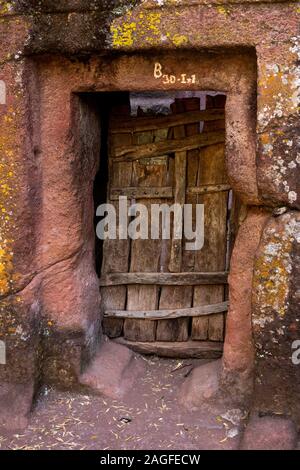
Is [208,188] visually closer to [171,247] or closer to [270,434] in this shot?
[171,247]

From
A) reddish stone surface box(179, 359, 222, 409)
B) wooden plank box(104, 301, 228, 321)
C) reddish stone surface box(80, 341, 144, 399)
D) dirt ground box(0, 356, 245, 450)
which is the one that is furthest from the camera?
wooden plank box(104, 301, 228, 321)

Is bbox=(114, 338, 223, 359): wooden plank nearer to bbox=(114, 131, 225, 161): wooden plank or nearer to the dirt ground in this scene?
the dirt ground

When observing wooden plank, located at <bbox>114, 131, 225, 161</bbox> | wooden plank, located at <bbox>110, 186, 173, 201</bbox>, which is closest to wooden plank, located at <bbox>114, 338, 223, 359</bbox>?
wooden plank, located at <bbox>110, 186, 173, 201</bbox>

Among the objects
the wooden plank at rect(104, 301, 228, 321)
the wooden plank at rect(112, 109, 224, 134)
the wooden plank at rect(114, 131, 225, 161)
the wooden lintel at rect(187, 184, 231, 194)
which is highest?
the wooden plank at rect(112, 109, 224, 134)

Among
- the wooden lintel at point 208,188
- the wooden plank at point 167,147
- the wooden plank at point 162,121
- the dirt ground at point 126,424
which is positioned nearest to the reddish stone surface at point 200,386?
the dirt ground at point 126,424

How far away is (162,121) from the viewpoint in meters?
4.29

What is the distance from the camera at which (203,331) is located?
14.3 ft

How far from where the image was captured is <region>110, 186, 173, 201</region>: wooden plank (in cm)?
433

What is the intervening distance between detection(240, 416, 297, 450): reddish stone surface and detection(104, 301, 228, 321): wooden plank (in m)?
1.11

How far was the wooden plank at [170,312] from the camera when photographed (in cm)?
430

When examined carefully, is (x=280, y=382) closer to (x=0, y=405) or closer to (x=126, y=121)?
(x=0, y=405)

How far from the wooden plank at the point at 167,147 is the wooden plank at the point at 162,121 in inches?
4.8
